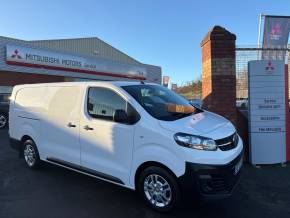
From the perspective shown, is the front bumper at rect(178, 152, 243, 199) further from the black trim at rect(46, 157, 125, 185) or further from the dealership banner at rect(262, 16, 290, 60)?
the dealership banner at rect(262, 16, 290, 60)

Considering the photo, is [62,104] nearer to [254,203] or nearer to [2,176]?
[2,176]

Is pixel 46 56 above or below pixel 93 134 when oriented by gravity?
above

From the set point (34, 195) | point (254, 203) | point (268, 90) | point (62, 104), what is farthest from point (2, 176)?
point (268, 90)

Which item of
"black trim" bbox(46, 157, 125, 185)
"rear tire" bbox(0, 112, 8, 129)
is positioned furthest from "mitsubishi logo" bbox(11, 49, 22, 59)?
"black trim" bbox(46, 157, 125, 185)

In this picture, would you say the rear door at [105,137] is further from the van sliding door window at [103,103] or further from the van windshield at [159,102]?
the van windshield at [159,102]

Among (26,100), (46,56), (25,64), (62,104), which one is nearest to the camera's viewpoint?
(62,104)

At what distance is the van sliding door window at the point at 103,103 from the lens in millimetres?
5248

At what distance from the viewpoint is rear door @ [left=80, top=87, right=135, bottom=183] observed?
5.02 m

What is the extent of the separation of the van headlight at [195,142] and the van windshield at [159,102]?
0.46 meters

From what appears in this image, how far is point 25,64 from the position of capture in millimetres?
21953

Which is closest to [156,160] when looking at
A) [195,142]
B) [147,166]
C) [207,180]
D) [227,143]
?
[147,166]

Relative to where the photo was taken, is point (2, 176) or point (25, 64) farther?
point (25, 64)

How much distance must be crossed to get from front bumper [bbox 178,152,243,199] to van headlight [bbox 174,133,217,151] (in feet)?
0.80

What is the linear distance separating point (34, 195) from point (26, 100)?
8.18 ft
